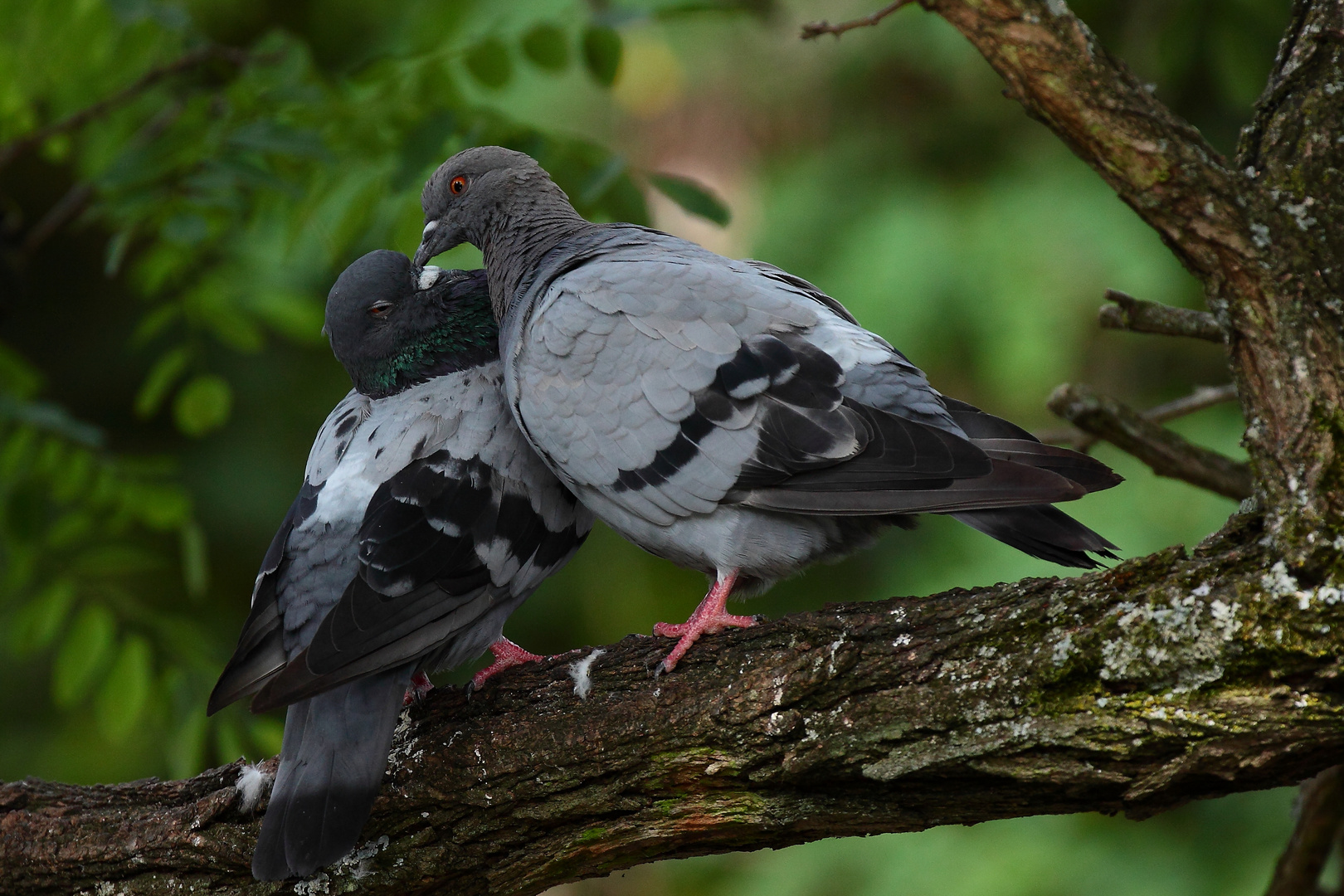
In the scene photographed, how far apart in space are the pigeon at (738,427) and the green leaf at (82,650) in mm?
2241

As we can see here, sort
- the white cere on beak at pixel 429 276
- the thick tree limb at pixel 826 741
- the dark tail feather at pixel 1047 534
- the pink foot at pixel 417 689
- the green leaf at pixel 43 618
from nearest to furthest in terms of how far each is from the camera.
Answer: the thick tree limb at pixel 826 741 < the dark tail feather at pixel 1047 534 < the pink foot at pixel 417 689 < the white cere on beak at pixel 429 276 < the green leaf at pixel 43 618

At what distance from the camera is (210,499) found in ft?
28.0

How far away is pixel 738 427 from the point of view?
3037 mm

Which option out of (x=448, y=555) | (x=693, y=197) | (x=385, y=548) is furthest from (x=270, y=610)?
(x=693, y=197)

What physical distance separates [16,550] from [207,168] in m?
1.86

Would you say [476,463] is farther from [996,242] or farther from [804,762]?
[996,242]

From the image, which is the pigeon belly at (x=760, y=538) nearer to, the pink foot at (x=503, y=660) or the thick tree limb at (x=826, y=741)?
the thick tree limb at (x=826, y=741)

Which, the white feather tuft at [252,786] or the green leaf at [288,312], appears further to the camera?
the green leaf at [288,312]

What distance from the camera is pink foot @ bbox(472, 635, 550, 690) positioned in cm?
318

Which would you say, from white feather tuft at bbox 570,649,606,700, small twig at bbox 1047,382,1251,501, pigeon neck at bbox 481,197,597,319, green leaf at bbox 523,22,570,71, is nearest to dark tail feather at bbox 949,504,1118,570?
small twig at bbox 1047,382,1251,501

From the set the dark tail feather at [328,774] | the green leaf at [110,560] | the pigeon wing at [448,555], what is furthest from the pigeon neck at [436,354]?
the green leaf at [110,560]

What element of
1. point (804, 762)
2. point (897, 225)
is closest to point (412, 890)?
point (804, 762)

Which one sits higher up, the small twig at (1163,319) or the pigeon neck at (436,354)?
the small twig at (1163,319)

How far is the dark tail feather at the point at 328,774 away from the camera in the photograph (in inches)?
108
